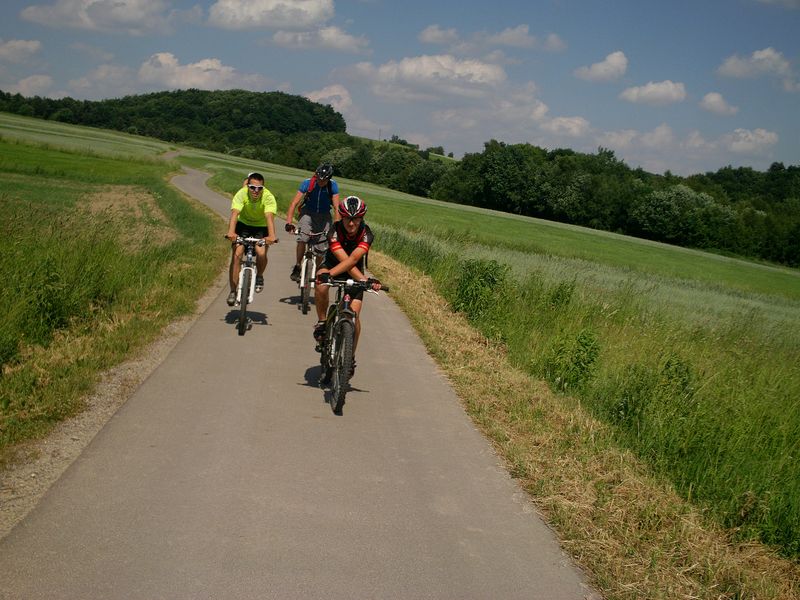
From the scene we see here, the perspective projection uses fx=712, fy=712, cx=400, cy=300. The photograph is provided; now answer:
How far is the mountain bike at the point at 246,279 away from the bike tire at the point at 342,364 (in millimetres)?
2635

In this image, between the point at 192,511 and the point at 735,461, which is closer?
the point at 192,511

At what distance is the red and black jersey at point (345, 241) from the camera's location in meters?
7.30

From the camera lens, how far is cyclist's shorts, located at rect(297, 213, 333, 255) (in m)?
11.4

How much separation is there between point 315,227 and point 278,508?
760cm

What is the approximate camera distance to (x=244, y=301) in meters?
9.35

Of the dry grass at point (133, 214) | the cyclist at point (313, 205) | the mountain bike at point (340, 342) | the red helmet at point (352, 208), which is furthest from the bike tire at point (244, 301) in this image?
the dry grass at point (133, 214)

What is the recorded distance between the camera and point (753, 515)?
5664mm

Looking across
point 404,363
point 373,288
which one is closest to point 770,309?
point 404,363

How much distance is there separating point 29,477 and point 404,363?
5008mm

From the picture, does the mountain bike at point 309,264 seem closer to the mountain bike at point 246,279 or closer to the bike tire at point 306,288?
the bike tire at point 306,288

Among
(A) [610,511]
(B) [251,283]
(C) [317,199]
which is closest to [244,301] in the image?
(B) [251,283]

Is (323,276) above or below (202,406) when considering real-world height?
above

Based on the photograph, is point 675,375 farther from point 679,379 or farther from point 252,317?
point 252,317

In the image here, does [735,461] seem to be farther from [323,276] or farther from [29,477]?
[29,477]
